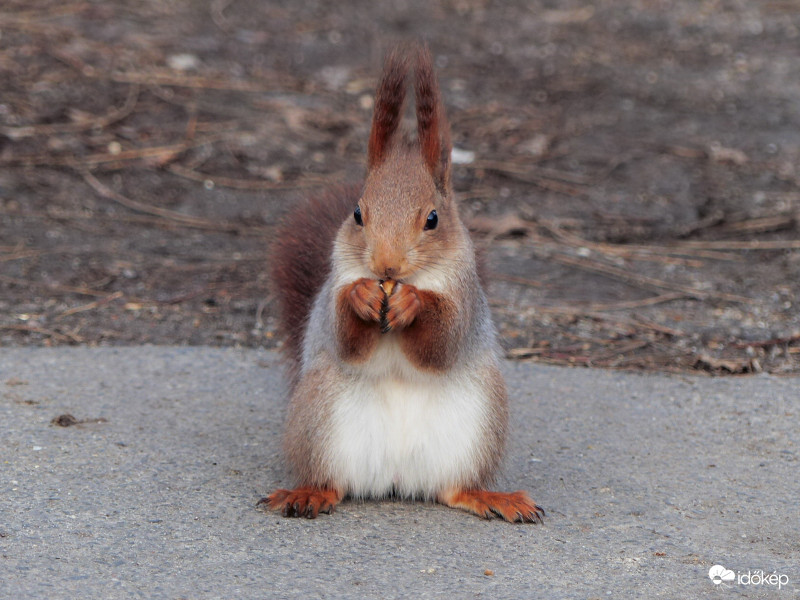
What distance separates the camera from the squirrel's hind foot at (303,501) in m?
2.39

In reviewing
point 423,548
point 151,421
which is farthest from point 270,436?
point 423,548

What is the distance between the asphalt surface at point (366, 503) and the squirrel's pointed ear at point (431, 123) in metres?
0.77

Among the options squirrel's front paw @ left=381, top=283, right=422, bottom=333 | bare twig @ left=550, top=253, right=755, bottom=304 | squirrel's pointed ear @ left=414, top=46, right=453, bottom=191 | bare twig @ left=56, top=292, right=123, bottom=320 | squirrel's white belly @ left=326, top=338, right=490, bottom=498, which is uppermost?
squirrel's pointed ear @ left=414, top=46, right=453, bottom=191

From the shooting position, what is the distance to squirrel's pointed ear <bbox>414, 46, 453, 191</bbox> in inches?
91.4

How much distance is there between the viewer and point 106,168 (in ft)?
17.3

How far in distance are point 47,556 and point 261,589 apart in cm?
44

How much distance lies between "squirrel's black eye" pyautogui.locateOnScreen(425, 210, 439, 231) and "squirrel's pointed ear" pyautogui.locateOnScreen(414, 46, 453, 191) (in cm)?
15

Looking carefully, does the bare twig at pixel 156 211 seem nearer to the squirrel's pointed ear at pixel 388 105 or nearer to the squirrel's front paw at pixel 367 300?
the squirrel's pointed ear at pixel 388 105

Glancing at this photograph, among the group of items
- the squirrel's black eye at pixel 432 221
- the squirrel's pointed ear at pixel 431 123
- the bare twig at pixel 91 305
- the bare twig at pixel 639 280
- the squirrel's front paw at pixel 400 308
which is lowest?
the bare twig at pixel 91 305

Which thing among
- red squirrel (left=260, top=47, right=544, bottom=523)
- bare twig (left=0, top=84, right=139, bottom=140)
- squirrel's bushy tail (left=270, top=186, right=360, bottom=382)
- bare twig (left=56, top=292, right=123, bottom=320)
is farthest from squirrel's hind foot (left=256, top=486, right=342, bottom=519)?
bare twig (left=0, top=84, right=139, bottom=140)

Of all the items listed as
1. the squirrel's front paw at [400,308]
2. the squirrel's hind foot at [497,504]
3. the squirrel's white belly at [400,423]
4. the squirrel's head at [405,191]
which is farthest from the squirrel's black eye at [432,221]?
the squirrel's hind foot at [497,504]

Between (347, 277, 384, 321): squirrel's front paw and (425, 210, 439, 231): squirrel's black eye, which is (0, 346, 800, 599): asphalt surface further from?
(425, 210, 439, 231): squirrel's black eye

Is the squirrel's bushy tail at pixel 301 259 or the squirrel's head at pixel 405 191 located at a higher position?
the squirrel's head at pixel 405 191

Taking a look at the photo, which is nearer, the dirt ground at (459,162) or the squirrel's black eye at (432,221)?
the squirrel's black eye at (432,221)
